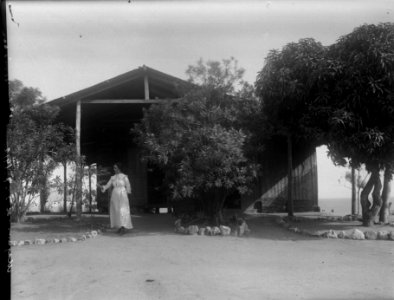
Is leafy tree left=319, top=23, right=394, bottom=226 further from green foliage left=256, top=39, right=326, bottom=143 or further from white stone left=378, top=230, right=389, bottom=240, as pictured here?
white stone left=378, top=230, right=389, bottom=240

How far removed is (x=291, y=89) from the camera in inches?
433

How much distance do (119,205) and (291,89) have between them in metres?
5.33

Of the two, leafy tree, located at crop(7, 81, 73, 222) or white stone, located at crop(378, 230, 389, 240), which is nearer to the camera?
white stone, located at crop(378, 230, 389, 240)

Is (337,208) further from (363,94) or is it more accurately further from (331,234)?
(363,94)

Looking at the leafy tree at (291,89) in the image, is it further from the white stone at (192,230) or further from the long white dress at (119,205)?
the long white dress at (119,205)

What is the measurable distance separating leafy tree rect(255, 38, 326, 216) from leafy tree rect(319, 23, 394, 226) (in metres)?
0.42

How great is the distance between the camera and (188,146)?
1045 cm

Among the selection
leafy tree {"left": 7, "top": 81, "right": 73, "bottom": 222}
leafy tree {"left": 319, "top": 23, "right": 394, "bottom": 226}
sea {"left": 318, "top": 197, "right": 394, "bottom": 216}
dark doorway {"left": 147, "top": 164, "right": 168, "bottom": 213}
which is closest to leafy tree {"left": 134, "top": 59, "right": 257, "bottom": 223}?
leafy tree {"left": 319, "top": 23, "right": 394, "bottom": 226}

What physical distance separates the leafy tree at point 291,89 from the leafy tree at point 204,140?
2.57 feet

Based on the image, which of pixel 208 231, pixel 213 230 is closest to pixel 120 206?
pixel 208 231

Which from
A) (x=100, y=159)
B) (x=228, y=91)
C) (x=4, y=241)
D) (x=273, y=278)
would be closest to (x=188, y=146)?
(x=228, y=91)

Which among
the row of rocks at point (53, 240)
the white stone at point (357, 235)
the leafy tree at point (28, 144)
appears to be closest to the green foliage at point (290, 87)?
the white stone at point (357, 235)

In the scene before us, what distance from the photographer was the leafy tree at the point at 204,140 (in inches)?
404

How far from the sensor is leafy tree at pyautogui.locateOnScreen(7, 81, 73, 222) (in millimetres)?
11953
